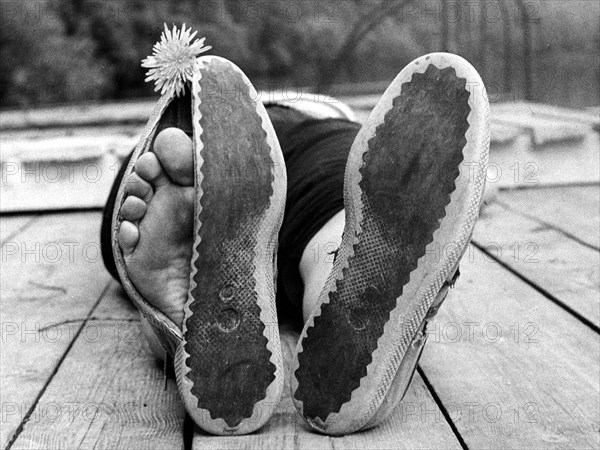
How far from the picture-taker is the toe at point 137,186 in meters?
0.87

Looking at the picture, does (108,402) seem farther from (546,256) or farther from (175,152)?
(546,256)

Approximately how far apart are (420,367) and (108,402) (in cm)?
38

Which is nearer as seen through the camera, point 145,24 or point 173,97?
point 173,97

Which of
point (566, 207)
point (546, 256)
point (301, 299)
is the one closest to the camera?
point (301, 299)

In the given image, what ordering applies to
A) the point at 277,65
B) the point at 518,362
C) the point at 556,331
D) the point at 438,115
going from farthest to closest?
the point at 277,65, the point at 556,331, the point at 518,362, the point at 438,115

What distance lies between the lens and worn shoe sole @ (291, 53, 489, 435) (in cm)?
81

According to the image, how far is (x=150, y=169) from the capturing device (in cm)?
86

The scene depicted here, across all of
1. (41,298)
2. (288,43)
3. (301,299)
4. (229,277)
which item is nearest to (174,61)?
(229,277)

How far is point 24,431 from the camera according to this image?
893 millimetres

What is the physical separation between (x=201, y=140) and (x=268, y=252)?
13cm

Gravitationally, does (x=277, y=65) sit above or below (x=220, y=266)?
below

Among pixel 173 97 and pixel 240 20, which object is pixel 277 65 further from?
pixel 173 97

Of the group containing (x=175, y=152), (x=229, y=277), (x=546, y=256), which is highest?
(x=175, y=152)

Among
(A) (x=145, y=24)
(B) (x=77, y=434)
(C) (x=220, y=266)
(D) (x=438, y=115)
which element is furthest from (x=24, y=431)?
(A) (x=145, y=24)
